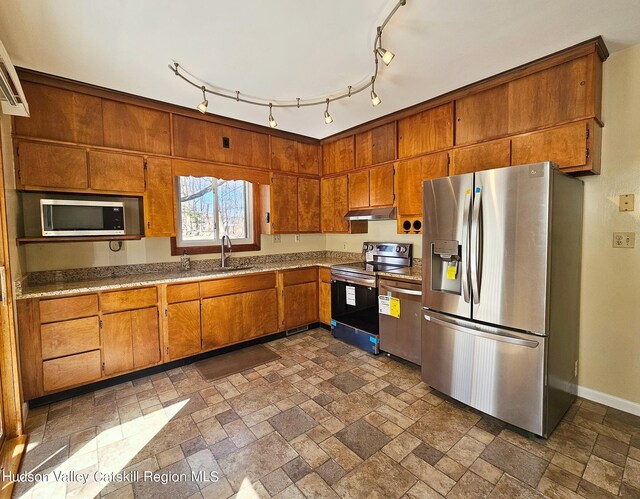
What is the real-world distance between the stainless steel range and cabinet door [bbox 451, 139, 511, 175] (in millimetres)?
1141

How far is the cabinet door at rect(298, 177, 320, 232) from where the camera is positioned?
429 cm

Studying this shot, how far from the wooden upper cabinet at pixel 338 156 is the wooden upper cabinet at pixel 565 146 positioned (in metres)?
2.01

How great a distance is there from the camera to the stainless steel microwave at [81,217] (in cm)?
253

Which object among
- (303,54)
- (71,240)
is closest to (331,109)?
(303,54)

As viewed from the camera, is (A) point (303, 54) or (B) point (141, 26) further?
(A) point (303, 54)

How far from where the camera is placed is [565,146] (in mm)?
2258

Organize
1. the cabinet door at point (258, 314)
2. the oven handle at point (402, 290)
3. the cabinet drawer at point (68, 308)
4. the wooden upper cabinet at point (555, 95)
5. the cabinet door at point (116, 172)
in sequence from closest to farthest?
1. the wooden upper cabinet at point (555, 95)
2. the cabinet drawer at point (68, 308)
3. the cabinet door at point (116, 172)
4. the oven handle at point (402, 290)
5. the cabinet door at point (258, 314)

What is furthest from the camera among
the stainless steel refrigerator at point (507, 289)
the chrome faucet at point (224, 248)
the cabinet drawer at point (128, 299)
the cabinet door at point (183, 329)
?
the chrome faucet at point (224, 248)

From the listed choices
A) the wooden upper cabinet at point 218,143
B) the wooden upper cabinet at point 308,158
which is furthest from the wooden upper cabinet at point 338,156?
the wooden upper cabinet at point 218,143

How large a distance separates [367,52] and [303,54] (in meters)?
0.46

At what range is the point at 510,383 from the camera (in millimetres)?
2084

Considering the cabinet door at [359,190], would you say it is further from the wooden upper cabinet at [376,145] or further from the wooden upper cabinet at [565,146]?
the wooden upper cabinet at [565,146]

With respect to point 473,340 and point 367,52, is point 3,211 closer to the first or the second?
point 367,52

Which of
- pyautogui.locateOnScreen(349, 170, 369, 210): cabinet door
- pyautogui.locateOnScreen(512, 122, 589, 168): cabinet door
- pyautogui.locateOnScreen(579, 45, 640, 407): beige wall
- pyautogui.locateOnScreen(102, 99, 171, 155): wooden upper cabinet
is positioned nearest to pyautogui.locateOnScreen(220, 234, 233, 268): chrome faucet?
pyautogui.locateOnScreen(102, 99, 171, 155): wooden upper cabinet
